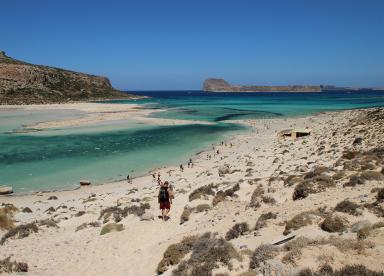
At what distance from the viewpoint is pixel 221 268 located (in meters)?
8.23

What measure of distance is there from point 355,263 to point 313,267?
0.74 meters

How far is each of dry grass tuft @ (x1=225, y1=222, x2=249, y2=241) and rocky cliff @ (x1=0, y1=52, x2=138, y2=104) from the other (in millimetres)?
95040

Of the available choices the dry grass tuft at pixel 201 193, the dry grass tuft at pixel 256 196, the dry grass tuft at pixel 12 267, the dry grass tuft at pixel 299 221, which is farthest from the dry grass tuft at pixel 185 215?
the dry grass tuft at pixel 12 267

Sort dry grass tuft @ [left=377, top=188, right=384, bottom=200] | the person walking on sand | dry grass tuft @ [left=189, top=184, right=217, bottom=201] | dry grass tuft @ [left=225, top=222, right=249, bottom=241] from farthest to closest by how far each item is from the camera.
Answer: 1. dry grass tuft @ [left=189, top=184, right=217, bottom=201]
2. the person walking on sand
3. dry grass tuft @ [left=225, top=222, right=249, bottom=241]
4. dry grass tuft @ [left=377, top=188, right=384, bottom=200]

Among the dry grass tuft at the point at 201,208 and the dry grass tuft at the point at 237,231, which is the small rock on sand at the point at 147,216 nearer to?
the dry grass tuft at the point at 201,208

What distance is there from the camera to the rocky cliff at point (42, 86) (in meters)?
103

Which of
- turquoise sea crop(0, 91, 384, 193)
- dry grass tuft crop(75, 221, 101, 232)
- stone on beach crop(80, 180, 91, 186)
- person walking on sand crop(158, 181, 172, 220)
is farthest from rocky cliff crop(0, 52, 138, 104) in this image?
person walking on sand crop(158, 181, 172, 220)

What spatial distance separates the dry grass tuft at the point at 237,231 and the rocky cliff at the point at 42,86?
9504 centimetres

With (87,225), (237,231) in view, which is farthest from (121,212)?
(237,231)

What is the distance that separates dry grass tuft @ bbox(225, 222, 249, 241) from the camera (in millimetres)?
10531

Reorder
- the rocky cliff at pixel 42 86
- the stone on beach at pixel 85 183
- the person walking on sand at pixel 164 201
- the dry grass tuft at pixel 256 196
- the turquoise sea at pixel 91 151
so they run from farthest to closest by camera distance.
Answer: the rocky cliff at pixel 42 86 < the turquoise sea at pixel 91 151 < the stone on beach at pixel 85 183 < the person walking on sand at pixel 164 201 < the dry grass tuft at pixel 256 196

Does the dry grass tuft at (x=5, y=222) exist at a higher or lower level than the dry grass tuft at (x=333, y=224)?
lower

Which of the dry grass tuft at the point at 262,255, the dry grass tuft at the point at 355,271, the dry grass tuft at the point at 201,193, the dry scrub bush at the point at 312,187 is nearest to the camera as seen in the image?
the dry grass tuft at the point at 355,271

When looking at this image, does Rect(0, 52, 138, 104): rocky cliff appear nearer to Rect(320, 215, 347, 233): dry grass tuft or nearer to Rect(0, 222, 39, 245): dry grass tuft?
Rect(0, 222, 39, 245): dry grass tuft
